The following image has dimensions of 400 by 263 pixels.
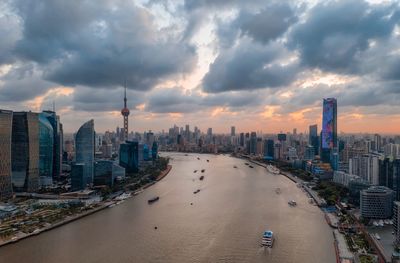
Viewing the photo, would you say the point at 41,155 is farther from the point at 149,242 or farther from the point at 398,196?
the point at 398,196

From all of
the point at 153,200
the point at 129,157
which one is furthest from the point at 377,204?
the point at 129,157

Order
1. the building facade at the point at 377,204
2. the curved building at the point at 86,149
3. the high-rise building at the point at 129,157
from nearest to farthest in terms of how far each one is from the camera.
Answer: the building facade at the point at 377,204 → the curved building at the point at 86,149 → the high-rise building at the point at 129,157

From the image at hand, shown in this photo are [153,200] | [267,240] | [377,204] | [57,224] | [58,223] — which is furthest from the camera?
[153,200]

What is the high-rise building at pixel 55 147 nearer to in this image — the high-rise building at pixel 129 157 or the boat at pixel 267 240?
the high-rise building at pixel 129 157

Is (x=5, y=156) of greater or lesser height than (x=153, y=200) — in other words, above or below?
above

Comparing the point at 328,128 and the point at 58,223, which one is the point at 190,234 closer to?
the point at 58,223

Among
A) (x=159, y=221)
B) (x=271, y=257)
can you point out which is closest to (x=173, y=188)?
(x=159, y=221)

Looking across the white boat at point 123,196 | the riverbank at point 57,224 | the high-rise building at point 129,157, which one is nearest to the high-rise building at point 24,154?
the white boat at point 123,196
